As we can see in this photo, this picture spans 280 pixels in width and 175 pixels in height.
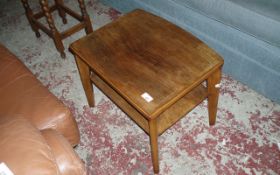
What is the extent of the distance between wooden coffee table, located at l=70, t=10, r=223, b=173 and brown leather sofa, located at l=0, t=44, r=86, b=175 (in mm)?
303

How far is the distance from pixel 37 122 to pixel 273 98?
145cm

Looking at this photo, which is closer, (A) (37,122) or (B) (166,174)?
(A) (37,122)

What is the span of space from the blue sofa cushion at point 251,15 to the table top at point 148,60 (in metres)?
0.37

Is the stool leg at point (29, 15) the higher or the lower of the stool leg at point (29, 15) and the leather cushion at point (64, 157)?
the lower

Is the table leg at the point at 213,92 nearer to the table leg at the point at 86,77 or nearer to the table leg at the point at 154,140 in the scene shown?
the table leg at the point at 154,140

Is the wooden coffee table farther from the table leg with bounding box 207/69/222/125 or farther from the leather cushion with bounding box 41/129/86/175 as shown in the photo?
the leather cushion with bounding box 41/129/86/175

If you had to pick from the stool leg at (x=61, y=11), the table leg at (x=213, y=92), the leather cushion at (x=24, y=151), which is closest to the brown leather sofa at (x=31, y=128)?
the leather cushion at (x=24, y=151)

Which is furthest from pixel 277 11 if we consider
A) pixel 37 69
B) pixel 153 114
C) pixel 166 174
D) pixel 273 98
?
pixel 37 69

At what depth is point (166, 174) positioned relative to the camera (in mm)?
1638

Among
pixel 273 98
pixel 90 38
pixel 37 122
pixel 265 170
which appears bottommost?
pixel 265 170

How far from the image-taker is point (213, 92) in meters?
1.62

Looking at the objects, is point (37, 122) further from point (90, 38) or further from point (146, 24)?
point (146, 24)

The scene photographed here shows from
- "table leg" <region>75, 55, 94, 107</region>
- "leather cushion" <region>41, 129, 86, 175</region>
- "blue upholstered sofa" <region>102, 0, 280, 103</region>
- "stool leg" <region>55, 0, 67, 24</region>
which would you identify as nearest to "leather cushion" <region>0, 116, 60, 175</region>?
"leather cushion" <region>41, 129, 86, 175</region>

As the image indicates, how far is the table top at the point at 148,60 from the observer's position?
135 centimetres
